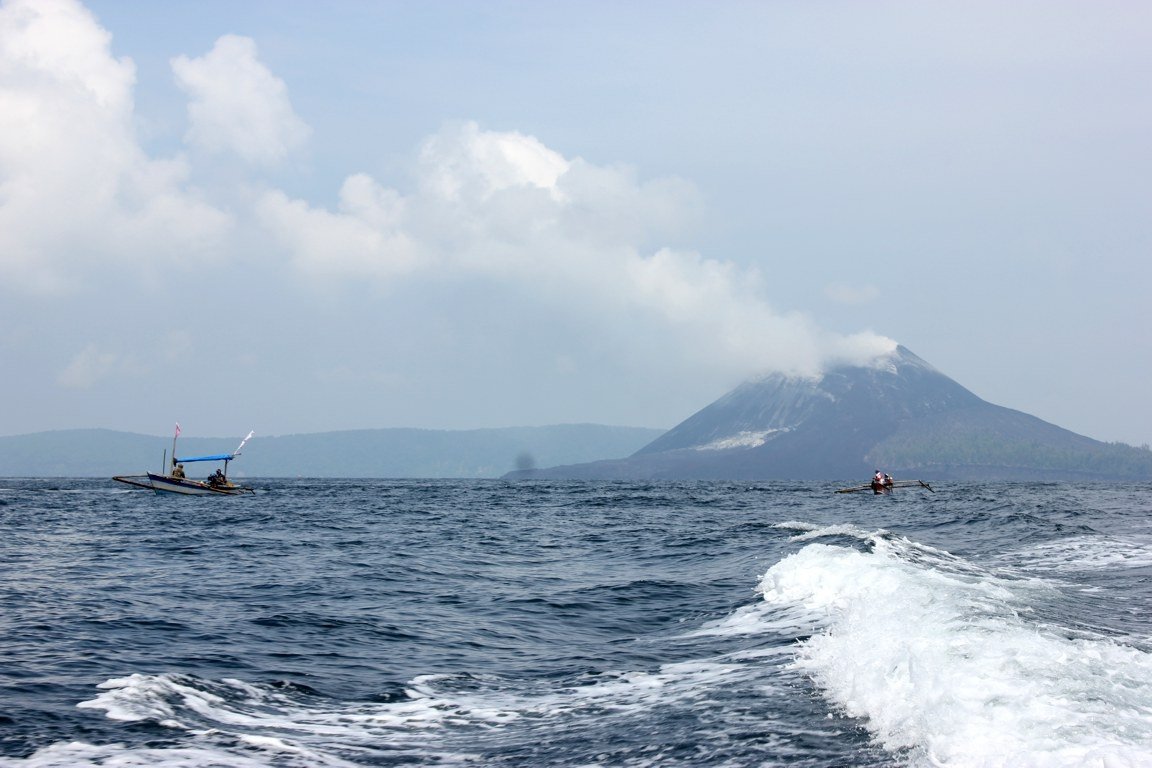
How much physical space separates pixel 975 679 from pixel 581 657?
8.25 metres

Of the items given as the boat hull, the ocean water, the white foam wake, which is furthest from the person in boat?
the white foam wake

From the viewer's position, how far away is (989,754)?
36.3ft

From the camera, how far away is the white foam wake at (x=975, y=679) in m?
11.3

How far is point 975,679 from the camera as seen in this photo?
13750mm

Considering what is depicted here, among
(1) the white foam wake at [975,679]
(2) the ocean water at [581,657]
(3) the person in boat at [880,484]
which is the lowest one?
(2) the ocean water at [581,657]

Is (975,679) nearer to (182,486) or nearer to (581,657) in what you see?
(581,657)

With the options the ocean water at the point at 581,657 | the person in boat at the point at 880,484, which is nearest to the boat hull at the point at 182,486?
the ocean water at the point at 581,657

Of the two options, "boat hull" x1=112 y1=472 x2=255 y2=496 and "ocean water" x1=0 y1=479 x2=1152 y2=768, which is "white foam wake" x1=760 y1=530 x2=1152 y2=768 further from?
"boat hull" x1=112 y1=472 x2=255 y2=496

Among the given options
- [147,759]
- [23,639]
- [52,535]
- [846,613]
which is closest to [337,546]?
[52,535]

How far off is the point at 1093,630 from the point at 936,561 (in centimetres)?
1329

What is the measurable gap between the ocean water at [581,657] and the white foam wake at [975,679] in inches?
2.1

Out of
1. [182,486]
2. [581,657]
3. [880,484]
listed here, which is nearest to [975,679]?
[581,657]

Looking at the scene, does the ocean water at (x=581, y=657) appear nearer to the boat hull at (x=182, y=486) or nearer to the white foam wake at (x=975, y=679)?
the white foam wake at (x=975, y=679)

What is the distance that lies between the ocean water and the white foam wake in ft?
0.17
